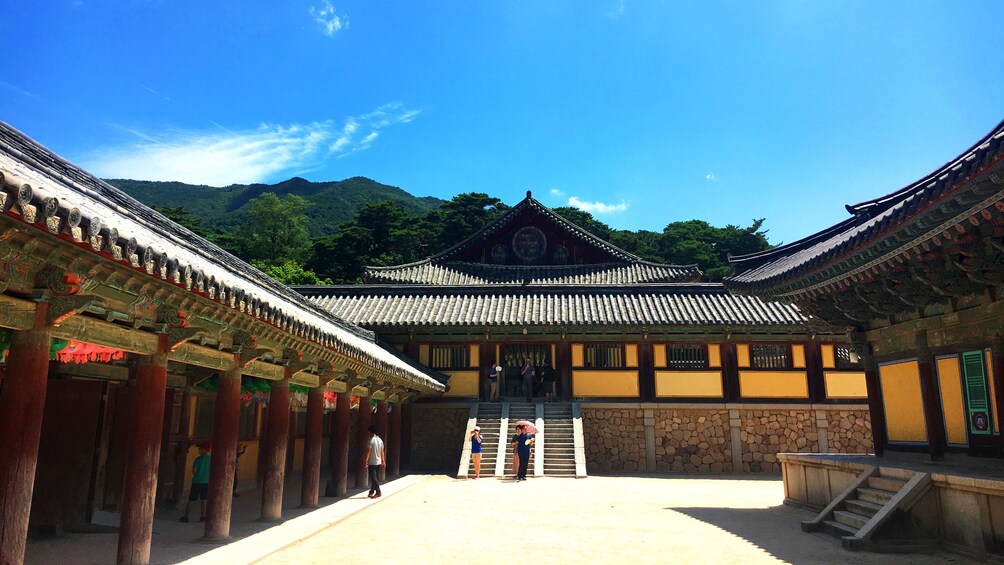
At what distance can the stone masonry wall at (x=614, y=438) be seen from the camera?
20.6 m

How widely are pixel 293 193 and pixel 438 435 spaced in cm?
10108

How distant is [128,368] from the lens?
10.4m

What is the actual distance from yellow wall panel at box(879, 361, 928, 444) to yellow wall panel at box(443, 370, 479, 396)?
13034 millimetres

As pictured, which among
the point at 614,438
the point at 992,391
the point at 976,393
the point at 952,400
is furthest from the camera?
the point at 614,438

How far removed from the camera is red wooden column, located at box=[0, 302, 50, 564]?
5277 mm

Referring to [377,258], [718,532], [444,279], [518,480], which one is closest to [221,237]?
[377,258]

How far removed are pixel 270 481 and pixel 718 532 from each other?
7384mm

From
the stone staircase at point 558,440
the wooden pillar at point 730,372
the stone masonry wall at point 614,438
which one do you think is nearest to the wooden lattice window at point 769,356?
the wooden pillar at point 730,372

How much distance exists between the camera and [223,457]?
346 inches

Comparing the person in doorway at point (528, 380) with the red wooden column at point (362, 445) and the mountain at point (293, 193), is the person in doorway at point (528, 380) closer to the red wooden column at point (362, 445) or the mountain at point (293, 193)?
the red wooden column at point (362, 445)

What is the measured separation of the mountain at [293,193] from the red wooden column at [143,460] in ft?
288

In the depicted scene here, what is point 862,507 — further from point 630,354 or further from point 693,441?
point 630,354

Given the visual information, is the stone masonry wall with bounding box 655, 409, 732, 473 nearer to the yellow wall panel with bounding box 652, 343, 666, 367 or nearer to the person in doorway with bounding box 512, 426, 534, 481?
the yellow wall panel with bounding box 652, 343, 666, 367

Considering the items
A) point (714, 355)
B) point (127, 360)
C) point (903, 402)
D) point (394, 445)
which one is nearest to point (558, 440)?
point (394, 445)
